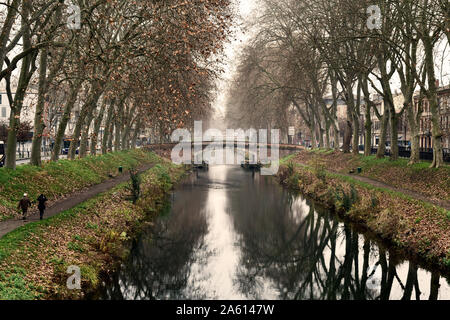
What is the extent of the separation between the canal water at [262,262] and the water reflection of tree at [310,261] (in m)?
0.03

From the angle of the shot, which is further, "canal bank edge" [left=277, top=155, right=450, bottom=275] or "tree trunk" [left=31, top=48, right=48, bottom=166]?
"tree trunk" [left=31, top=48, right=48, bottom=166]

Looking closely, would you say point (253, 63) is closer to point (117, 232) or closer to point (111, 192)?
point (111, 192)

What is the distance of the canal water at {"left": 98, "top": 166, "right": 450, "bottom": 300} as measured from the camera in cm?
1446

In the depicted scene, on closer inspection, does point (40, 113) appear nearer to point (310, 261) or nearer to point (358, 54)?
point (310, 261)

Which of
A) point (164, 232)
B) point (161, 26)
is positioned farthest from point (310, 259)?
point (161, 26)

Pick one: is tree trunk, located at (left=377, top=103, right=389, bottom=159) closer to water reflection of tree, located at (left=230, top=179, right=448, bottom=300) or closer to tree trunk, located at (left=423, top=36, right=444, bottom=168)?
tree trunk, located at (left=423, top=36, right=444, bottom=168)

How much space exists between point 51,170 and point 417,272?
18428 millimetres

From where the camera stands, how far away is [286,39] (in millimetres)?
40906

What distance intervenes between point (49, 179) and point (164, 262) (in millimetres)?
8817

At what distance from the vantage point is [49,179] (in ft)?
75.0

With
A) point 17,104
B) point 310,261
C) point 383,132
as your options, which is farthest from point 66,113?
point 383,132

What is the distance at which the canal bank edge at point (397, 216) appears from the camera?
16219mm

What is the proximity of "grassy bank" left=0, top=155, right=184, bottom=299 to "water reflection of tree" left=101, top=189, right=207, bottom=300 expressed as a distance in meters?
0.69

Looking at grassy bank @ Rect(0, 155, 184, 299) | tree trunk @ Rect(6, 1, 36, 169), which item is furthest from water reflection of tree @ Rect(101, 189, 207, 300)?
tree trunk @ Rect(6, 1, 36, 169)
